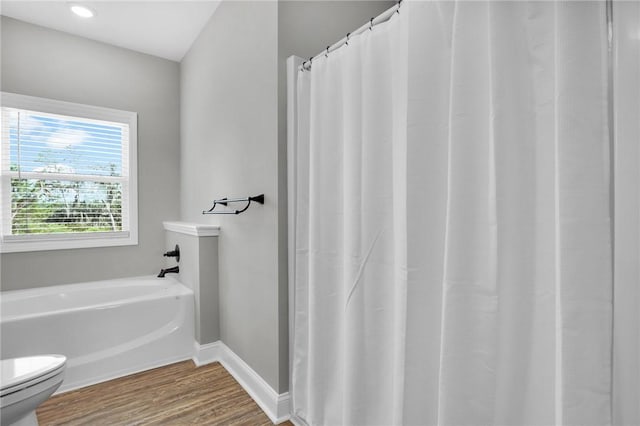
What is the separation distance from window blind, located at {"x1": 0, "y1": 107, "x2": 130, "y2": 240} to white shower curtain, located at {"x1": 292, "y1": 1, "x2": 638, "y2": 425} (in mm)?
2702

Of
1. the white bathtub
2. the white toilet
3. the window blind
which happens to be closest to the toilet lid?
the white toilet

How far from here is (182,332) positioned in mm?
2494

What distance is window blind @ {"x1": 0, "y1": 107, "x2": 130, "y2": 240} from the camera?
8.87ft

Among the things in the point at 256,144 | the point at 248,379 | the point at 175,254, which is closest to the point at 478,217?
the point at 256,144

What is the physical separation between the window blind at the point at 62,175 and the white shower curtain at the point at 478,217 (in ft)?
8.87

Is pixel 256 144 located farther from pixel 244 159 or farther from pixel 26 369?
pixel 26 369

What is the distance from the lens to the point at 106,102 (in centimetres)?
306

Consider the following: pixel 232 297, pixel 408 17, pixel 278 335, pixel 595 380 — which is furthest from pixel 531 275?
pixel 232 297

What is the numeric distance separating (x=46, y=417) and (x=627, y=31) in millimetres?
2884

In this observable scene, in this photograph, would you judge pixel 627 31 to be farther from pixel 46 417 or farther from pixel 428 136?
pixel 46 417

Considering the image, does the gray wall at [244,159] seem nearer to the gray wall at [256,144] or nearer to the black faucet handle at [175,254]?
the gray wall at [256,144]

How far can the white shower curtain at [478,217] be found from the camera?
0.74 metres

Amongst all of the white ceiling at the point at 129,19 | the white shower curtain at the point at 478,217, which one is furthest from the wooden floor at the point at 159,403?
the white ceiling at the point at 129,19

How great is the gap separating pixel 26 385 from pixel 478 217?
72.5 inches
